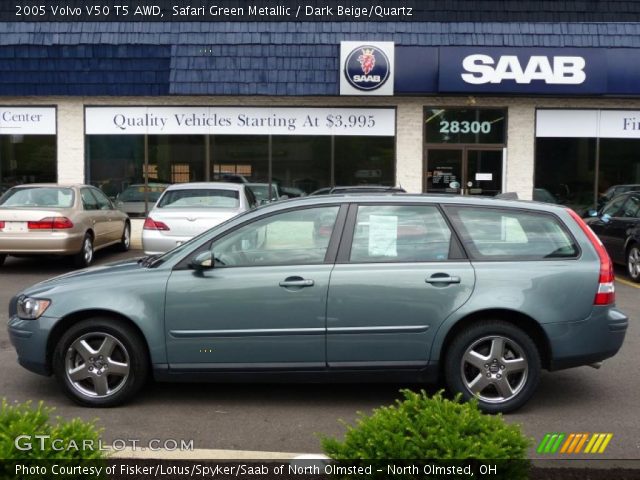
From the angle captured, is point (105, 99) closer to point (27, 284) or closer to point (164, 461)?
point (27, 284)

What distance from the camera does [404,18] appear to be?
52.7 feet

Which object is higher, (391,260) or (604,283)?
(391,260)

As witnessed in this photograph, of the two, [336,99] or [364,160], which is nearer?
[336,99]

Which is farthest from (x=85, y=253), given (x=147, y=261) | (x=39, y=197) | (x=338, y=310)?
(x=338, y=310)

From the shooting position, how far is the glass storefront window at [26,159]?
55.1 ft

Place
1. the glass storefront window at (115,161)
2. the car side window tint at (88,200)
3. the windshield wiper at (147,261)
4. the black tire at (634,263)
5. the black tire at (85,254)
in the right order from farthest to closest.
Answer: the glass storefront window at (115,161)
the car side window tint at (88,200)
the black tire at (85,254)
the black tire at (634,263)
the windshield wiper at (147,261)

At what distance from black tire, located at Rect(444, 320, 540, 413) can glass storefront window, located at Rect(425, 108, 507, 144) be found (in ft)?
38.8

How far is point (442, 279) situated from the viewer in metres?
4.99

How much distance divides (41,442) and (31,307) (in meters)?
2.43

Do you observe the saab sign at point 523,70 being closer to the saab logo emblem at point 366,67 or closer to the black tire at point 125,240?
the saab logo emblem at point 366,67

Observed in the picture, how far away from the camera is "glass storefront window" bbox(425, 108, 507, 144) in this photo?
1638 centimetres

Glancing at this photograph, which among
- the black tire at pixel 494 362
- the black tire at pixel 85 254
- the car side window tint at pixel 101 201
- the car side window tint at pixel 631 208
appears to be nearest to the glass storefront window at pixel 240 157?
the car side window tint at pixel 101 201

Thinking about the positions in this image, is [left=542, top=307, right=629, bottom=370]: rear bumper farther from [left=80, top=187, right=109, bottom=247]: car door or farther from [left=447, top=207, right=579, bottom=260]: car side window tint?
[left=80, top=187, right=109, bottom=247]: car door

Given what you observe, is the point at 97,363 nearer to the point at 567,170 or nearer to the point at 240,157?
the point at 240,157
